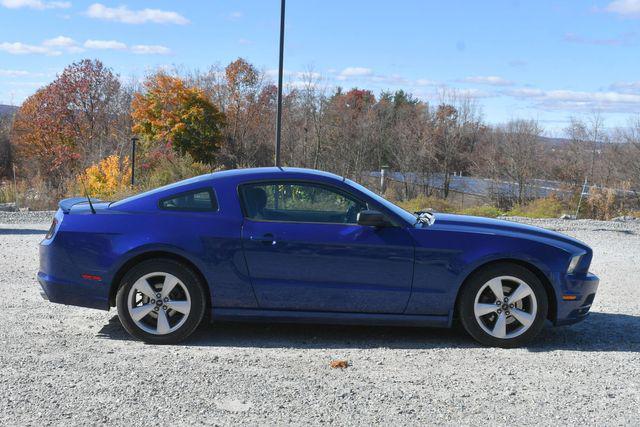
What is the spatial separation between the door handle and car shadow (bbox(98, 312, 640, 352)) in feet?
2.75

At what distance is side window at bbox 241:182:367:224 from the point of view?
571cm

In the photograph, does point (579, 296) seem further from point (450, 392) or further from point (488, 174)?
point (488, 174)

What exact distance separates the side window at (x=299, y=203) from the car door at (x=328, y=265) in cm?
6

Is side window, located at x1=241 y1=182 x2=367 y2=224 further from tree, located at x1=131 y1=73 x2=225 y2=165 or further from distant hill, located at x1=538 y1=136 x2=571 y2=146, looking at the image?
distant hill, located at x1=538 y1=136 x2=571 y2=146

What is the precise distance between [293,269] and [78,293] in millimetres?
1747

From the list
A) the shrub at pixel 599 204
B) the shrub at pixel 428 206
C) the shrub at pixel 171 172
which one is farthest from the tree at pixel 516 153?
the shrub at pixel 171 172

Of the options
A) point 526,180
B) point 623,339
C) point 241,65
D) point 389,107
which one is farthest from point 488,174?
point 623,339

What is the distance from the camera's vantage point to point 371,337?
236 inches

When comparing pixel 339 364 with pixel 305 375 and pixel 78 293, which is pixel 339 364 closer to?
pixel 305 375

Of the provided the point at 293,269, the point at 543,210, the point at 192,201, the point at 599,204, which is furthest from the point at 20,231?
the point at 599,204

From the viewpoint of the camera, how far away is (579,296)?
5.73 metres

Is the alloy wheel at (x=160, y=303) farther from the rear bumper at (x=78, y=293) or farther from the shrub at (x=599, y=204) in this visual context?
the shrub at (x=599, y=204)

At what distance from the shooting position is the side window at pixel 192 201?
5.70 m

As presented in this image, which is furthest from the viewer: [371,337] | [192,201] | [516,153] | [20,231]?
[516,153]
